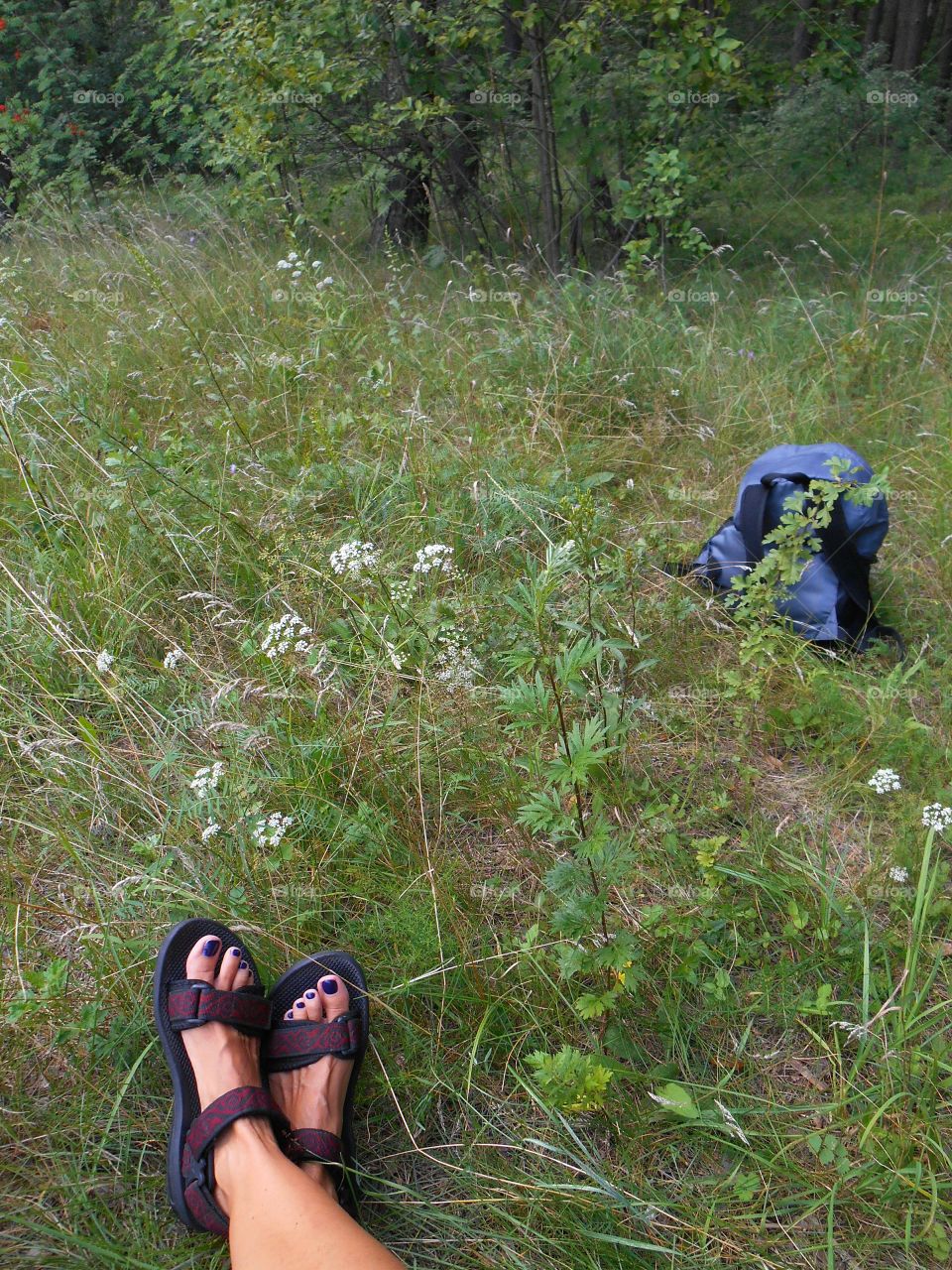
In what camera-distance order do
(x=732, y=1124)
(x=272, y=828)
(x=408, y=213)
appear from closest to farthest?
(x=732, y=1124) → (x=272, y=828) → (x=408, y=213)

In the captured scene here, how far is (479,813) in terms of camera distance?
1947mm

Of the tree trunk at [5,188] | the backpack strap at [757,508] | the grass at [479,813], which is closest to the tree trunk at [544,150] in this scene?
the grass at [479,813]

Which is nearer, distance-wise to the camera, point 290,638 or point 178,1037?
point 178,1037

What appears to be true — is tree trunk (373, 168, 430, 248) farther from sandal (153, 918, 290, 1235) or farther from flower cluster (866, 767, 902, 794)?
sandal (153, 918, 290, 1235)

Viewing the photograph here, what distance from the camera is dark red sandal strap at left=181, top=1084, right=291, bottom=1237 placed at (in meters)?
1.37

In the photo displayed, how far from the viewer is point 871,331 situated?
13.3ft

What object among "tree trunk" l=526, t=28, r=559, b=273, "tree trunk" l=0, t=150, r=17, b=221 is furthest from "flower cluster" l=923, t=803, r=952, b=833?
"tree trunk" l=0, t=150, r=17, b=221

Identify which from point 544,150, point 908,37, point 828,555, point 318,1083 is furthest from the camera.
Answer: point 908,37

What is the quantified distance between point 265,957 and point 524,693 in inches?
31.6

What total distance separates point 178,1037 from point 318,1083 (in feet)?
0.92

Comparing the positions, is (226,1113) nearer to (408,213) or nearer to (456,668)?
(456,668)

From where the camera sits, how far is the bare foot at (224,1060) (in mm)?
1445

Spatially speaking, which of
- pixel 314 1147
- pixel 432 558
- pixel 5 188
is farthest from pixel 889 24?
pixel 314 1147

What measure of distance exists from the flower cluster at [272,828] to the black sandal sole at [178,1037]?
19 cm
